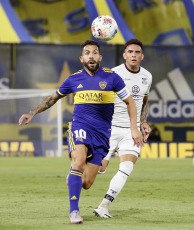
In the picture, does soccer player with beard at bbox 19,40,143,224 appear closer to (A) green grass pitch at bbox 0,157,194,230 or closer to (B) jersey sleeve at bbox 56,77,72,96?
(B) jersey sleeve at bbox 56,77,72,96

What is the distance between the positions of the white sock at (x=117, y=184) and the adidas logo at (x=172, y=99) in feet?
52.1

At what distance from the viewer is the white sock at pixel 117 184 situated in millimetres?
8797

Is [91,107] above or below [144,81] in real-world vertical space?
below

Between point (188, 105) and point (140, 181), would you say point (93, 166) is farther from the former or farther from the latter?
point (188, 105)

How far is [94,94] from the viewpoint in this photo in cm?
839

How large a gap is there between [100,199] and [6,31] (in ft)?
52.6

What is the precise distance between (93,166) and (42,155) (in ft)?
52.9

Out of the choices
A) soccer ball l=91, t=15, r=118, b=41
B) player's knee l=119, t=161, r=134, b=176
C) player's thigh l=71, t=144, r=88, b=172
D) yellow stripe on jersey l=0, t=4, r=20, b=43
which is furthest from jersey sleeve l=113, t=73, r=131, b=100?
yellow stripe on jersey l=0, t=4, r=20, b=43

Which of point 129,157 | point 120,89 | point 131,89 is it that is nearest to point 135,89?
point 131,89

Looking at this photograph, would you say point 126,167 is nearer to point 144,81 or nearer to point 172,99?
point 144,81

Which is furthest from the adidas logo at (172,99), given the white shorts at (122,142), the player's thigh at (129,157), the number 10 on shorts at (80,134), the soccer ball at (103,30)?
the number 10 on shorts at (80,134)

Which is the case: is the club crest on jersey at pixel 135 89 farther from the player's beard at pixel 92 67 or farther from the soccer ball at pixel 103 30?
the player's beard at pixel 92 67

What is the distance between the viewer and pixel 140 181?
49.6 ft

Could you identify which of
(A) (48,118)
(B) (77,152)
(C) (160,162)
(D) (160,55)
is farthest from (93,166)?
(D) (160,55)
